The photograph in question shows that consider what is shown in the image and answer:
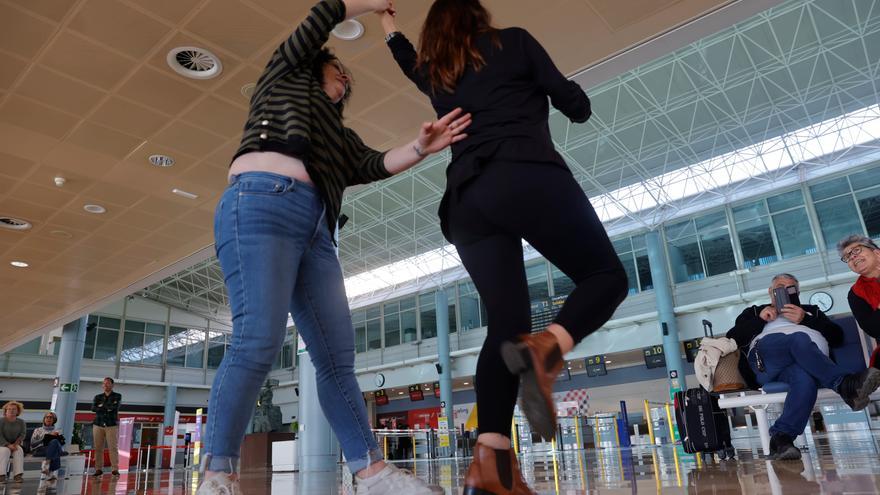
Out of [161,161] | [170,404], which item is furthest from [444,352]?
[161,161]

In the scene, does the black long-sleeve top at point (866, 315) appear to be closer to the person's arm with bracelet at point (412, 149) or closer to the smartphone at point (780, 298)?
the smartphone at point (780, 298)

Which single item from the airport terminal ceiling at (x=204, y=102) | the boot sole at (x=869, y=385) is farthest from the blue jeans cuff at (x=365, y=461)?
the airport terminal ceiling at (x=204, y=102)

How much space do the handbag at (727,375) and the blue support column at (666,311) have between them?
14.9 metres

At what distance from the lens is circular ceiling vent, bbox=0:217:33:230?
31.3ft

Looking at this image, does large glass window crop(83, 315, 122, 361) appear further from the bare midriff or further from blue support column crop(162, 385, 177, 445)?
the bare midriff

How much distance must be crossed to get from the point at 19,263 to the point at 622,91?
588 inches

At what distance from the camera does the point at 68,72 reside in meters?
6.01

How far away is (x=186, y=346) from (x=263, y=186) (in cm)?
3391

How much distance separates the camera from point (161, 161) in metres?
7.85

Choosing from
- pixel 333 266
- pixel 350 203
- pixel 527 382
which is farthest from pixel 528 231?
pixel 350 203

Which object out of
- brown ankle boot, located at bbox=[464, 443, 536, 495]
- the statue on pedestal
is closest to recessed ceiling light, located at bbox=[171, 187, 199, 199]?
the statue on pedestal

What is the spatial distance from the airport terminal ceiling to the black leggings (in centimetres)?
434

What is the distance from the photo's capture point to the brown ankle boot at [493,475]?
131cm

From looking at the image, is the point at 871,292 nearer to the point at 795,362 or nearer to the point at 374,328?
the point at 795,362
